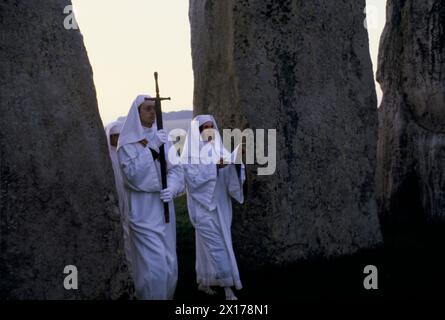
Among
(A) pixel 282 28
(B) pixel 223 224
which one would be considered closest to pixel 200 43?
(A) pixel 282 28

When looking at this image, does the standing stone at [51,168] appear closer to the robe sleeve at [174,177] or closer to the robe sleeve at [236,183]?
the robe sleeve at [174,177]

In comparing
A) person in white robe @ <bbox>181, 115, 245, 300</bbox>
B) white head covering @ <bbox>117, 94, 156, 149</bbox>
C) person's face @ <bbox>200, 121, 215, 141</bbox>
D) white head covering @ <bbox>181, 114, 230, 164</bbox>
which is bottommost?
person in white robe @ <bbox>181, 115, 245, 300</bbox>

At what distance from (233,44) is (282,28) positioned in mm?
604

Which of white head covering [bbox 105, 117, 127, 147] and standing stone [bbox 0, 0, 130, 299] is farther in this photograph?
white head covering [bbox 105, 117, 127, 147]

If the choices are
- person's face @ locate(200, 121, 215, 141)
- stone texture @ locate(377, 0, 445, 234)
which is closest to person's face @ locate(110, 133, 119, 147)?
person's face @ locate(200, 121, 215, 141)

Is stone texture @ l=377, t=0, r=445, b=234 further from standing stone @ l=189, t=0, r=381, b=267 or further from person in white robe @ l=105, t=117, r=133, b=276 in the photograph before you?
person in white robe @ l=105, t=117, r=133, b=276

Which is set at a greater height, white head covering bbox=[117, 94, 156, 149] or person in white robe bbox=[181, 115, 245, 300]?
white head covering bbox=[117, 94, 156, 149]

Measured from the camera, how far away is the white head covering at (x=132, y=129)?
622 centimetres

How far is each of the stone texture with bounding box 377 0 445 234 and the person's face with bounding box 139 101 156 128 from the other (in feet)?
16.2

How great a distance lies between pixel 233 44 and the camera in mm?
7762

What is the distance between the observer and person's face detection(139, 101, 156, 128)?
6309 millimetres

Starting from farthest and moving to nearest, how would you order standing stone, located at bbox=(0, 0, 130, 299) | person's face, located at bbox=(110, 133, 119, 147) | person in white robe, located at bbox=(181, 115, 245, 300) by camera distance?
1. person in white robe, located at bbox=(181, 115, 245, 300)
2. person's face, located at bbox=(110, 133, 119, 147)
3. standing stone, located at bbox=(0, 0, 130, 299)

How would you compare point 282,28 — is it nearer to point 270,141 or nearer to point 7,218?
point 270,141

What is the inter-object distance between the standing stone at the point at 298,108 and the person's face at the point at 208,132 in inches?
19.5
